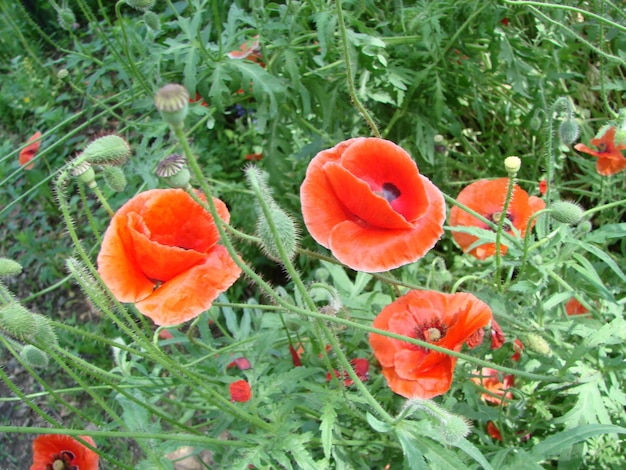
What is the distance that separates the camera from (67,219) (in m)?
1.38

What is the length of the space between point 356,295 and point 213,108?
3.41 feet

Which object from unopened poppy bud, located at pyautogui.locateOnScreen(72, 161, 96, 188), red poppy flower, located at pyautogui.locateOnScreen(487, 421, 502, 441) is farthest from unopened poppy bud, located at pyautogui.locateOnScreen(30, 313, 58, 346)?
red poppy flower, located at pyautogui.locateOnScreen(487, 421, 502, 441)

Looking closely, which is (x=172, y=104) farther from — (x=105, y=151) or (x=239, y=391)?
(x=239, y=391)

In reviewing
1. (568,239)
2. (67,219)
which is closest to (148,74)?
(67,219)

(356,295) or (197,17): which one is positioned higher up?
(197,17)

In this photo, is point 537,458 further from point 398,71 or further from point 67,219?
point 398,71

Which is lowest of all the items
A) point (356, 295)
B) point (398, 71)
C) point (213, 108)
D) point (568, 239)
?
point (356, 295)

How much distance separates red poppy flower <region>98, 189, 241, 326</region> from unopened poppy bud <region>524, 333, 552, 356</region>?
82 cm

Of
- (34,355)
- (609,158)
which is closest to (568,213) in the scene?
(609,158)

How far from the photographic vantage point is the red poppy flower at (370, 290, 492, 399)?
1629 mm

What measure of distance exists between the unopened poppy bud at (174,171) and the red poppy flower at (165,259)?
0.52 ft

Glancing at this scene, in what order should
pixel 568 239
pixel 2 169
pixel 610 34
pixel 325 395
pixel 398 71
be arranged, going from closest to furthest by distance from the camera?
pixel 325 395 < pixel 568 239 < pixel 610 34 < pixel 398 71 < pixel 2 169

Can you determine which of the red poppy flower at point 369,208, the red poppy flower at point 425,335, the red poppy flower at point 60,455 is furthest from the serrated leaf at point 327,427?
the red poppy flower at point 60,455

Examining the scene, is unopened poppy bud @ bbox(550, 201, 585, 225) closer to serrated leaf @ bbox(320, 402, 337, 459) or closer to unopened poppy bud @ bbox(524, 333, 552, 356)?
unopened poppy bud @ bbox(524, 333, 552, 356)
